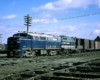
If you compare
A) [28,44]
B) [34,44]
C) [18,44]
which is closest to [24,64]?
[18,44]

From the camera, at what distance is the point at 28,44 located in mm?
25266

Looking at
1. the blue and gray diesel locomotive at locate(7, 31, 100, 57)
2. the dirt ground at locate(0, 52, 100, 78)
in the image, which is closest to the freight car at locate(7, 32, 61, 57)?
the blue and gray diesel locomotive at locate(7, 31, 100, 57)

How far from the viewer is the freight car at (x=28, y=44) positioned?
963 inches

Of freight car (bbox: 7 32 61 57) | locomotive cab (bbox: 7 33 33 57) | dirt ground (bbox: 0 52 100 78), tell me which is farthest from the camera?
freight car (bbox: 7 32 61 57)

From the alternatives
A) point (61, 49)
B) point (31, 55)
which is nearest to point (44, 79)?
point (31, 55)

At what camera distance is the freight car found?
2447 cm

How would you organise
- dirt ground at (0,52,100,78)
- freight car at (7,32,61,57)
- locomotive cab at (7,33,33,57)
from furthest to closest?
freight car at (7,32,61,57) → locomotive cab at (7,33,33,57) → dirt ground at (0,52,100,78)

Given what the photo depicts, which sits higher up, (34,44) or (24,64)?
(34,44)

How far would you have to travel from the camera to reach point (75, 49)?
4062 cm

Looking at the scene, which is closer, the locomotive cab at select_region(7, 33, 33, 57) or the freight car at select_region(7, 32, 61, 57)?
the locomotive cab at select_region(7, 33, 33, 57)

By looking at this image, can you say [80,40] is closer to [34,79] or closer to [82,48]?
[82,48]

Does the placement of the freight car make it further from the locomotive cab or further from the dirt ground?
the dirt ground

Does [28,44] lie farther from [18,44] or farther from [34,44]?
[18,44]

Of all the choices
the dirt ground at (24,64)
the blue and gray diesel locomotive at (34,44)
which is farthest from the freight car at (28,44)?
the dirt ground at (24,64)
